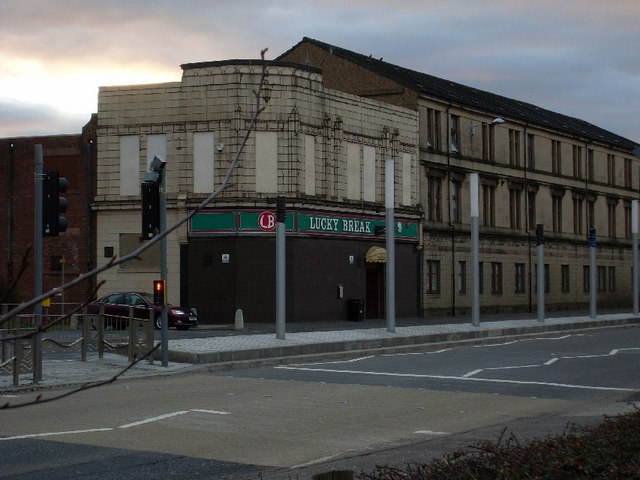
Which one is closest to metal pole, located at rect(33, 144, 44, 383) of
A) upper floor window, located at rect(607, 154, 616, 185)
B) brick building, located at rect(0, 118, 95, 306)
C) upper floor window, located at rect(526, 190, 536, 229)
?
brick building, located at rect(0, 118, 95, 306)

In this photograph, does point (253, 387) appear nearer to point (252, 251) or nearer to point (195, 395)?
point (195, 395)

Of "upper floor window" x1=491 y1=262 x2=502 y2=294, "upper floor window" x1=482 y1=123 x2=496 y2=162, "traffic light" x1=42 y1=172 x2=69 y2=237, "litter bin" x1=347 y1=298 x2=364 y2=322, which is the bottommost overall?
"litter bin" x1=347 y1=298 x2=364 y2=322

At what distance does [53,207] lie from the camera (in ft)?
62.1

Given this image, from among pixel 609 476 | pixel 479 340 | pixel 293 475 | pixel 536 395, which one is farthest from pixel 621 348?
pixel 609 476

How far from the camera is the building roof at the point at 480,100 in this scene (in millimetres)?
54062

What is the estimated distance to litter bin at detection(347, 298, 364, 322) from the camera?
47094mm

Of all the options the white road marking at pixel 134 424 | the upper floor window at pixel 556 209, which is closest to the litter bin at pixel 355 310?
the upper floor window at pixel 556 209

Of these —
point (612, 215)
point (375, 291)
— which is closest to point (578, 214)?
point (612, 215)

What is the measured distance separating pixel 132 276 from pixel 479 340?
685 inches

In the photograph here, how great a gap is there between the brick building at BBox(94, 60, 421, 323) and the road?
65.7 feet

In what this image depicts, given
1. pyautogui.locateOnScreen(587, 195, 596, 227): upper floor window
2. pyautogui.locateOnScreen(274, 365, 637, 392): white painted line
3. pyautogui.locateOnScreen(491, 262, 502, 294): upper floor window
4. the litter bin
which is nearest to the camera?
pyautogui.locateOnScreen(274, 365, 637, 392): white painted line

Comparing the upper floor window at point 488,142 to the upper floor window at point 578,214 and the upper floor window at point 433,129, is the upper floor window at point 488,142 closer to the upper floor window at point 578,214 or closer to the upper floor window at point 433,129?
the upper floor window at point 433,129

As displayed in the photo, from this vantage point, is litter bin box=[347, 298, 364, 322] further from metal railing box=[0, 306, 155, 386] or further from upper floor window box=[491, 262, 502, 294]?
metal railing box=[0, 306, 155, 386]

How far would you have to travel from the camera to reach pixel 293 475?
10375 mm
